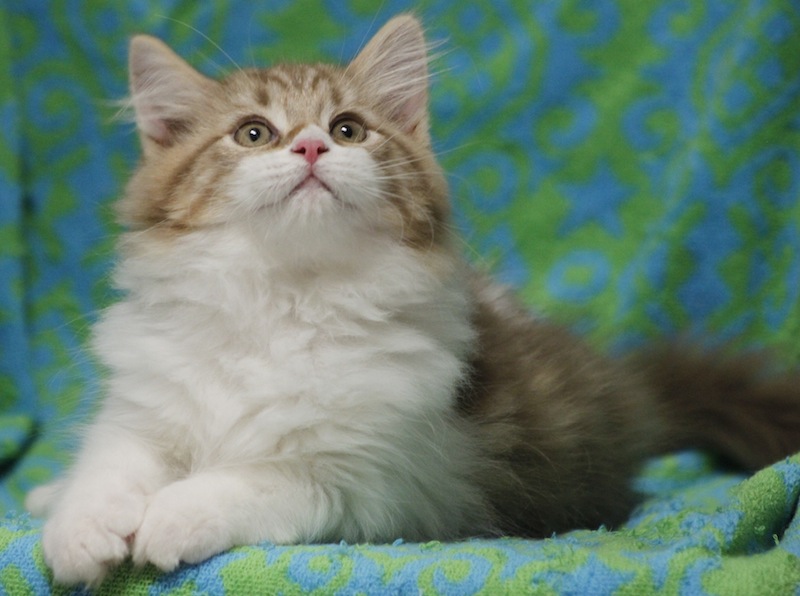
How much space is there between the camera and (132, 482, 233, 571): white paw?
1.38 m

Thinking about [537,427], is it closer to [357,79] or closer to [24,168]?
[357,79]

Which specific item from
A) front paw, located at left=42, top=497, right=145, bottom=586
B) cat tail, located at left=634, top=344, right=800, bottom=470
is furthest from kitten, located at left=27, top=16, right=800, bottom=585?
cat tail, located at left=634, top=344, right=800, bottom=470

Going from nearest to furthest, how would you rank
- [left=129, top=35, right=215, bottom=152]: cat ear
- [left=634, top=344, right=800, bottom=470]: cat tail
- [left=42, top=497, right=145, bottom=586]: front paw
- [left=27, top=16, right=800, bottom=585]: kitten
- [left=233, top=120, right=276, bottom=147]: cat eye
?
[left=42, top=497, right=145, bottom=586]: front paw, [left=27, top=16, right=800, bottom=585]: kitten, [left=233, top=120, right=276, bottom=147]: cat eye, [left=129, top=35, right=215, bottom=152]: cat ear, [left=634, top=344, right=800, bottom=470]: cat tail

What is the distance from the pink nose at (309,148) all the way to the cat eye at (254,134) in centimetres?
16

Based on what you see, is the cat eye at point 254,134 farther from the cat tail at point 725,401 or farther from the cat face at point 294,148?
the cat tail at point 725,401

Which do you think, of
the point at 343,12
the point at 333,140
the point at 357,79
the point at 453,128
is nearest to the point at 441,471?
the point at 333,140

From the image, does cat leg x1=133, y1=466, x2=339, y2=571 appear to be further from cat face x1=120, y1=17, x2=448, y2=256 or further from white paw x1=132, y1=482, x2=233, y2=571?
cat face x1=120, y1=17, x2=448, y2=256

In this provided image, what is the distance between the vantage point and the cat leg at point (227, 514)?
1.38 meters

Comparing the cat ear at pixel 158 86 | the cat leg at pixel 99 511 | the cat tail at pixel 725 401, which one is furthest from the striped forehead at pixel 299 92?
the cat tail at pixel 725 401

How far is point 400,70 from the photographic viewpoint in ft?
6.56

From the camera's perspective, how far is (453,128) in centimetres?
293

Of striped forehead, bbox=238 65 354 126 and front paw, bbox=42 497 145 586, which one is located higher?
striped forehead, bbox=238 65 354 126

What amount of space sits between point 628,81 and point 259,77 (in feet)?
4.49

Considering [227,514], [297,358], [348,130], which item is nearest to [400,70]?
[348,130]
